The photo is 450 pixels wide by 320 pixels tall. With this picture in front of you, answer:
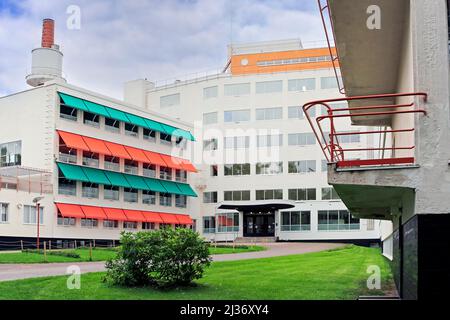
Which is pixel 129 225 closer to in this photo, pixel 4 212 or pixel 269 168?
pixel 4 212

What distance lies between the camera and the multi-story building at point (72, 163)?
150ft

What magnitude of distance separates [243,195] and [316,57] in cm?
1926

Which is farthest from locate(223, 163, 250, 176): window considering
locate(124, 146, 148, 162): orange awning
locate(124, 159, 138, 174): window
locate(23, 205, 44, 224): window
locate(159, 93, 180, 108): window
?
locate(23, 205, 44, 224): window

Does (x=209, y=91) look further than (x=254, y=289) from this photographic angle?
Yes

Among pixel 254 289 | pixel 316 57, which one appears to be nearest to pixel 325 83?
pixel 316 57

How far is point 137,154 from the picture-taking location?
192ft

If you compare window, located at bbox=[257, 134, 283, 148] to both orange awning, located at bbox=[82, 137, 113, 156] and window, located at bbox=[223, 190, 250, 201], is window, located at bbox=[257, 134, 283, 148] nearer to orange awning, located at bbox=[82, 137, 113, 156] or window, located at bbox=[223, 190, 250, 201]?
window, located at bbox=[223, 190, 250, 201]

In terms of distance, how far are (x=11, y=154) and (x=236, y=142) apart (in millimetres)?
29058

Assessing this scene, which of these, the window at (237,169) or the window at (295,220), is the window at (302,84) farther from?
the window at (295,220)

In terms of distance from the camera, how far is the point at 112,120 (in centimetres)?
5672

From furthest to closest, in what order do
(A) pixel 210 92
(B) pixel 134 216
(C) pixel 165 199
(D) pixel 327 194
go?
(A) pixel 210 92 → (D) pixel 327 194 → (C) pixel 165 199 → (B) pixel 134 216

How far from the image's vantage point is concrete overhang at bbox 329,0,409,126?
9.17 meters

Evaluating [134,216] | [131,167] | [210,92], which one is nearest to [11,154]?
[131,167]
